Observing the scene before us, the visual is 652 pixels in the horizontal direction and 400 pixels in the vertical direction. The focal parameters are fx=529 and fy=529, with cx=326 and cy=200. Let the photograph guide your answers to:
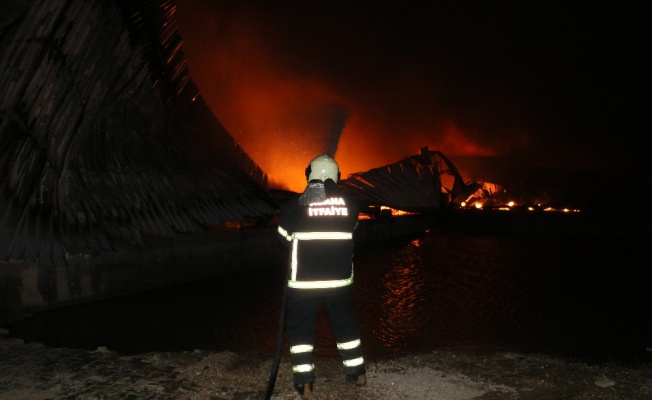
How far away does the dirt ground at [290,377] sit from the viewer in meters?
3.73

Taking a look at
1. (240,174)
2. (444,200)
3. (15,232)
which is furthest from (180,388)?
(444,200)

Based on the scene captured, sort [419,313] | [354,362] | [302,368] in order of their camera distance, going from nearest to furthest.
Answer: [302,368] → [354,362] → [419,313]

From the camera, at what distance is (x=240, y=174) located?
8484 mm

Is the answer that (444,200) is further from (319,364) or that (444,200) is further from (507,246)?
(319,364)

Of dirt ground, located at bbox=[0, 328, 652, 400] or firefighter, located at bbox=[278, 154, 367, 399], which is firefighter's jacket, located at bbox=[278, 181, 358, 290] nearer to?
firefighter, located at bbox=[278, 154, 367, 399]

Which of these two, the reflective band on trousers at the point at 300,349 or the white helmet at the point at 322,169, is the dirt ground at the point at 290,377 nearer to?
the reflective band on trousers at the point at 300,349

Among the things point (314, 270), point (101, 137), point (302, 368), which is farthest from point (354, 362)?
point (101, 137)

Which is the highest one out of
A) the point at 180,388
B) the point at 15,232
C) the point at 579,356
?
the point at 15,232

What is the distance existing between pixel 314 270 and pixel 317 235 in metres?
0.24

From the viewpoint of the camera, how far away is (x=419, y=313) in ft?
24.1

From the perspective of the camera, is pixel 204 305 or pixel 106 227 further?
pixel 204 305

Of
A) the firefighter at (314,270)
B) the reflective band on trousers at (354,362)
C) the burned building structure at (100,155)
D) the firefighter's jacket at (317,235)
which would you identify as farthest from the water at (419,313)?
the firefighter's jacket at (317,235)

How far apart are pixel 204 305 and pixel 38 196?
2968 millimetres

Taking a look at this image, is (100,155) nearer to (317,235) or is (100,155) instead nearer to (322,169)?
(322,169)
